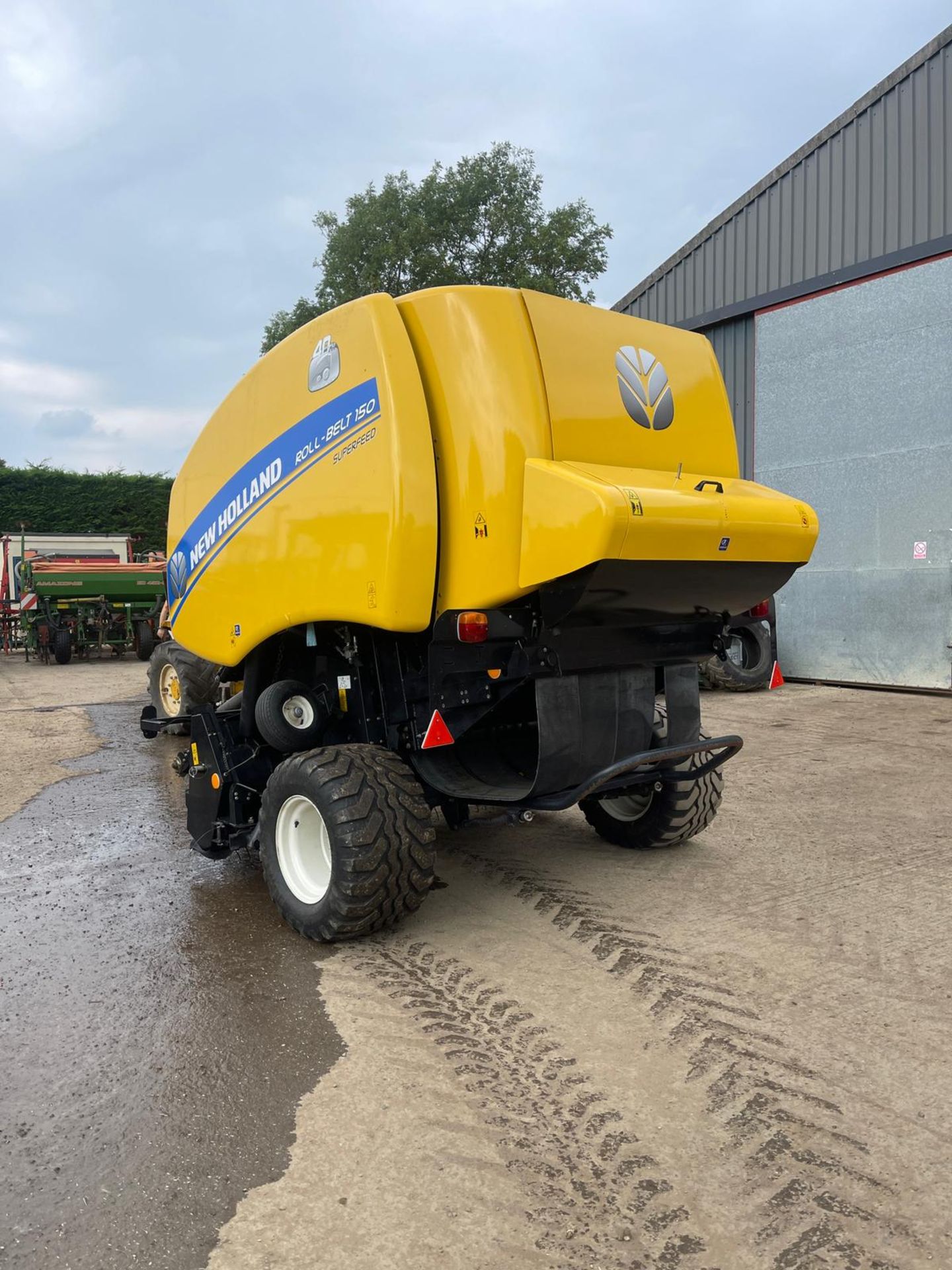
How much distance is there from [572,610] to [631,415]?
33.1 inches

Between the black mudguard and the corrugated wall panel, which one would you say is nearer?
the black mudguard

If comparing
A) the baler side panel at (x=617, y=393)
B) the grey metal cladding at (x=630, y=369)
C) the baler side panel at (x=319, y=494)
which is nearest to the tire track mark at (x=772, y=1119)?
the baler side panel at (x=319, y=494)

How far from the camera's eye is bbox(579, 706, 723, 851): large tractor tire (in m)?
4.61

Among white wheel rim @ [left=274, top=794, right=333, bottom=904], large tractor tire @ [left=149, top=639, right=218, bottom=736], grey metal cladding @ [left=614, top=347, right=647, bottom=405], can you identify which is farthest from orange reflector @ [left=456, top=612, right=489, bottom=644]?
large tractor tire @ [left=149, top=639, right=218, bottom=736]

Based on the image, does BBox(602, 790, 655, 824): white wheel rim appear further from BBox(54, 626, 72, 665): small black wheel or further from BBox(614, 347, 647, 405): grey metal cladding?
BBox(54, 626, 72, 665): small black wheel

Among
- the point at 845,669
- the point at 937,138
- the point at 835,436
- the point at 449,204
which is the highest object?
the point at 449,204

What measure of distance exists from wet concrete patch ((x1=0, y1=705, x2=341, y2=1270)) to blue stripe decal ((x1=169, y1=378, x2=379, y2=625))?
5.06 ft

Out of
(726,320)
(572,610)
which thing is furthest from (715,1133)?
(726,320)

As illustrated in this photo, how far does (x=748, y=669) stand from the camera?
11172mm

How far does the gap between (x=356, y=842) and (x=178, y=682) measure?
16.0 ft

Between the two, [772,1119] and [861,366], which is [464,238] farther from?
[772,1119]

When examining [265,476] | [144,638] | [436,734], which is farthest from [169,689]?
[144,638]

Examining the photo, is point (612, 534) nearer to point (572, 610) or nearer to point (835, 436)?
point (572, 610)

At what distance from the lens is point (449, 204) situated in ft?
99.2
